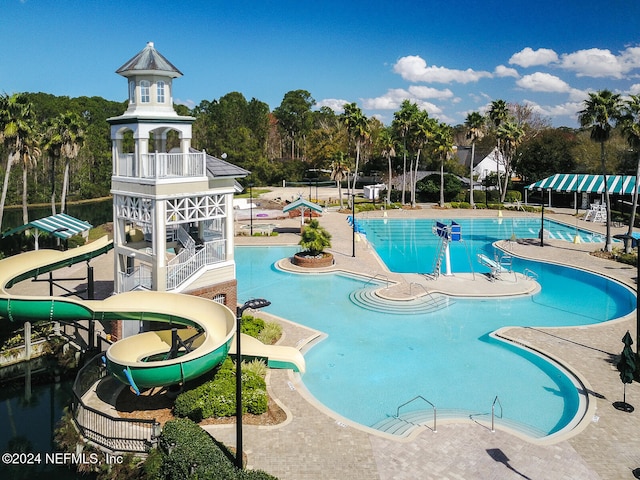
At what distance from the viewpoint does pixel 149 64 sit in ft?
67.9

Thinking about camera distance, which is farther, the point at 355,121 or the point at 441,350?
the point at 355,121

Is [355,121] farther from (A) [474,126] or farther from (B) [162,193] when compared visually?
(B) [162,193]

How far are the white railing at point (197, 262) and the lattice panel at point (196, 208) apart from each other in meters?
1.27

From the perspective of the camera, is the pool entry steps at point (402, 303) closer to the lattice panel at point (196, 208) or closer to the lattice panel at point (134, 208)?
the lattice panel at point (196, 208)

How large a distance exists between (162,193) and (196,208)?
168 cm

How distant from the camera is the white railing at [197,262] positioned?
67.4ft

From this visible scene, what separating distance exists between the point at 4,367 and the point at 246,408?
1130cm

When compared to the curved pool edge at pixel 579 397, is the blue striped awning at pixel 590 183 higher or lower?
higher

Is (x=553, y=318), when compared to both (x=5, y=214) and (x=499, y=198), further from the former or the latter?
(x=5, y=214)

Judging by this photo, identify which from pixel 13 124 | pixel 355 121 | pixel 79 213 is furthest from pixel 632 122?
pixel 79 213

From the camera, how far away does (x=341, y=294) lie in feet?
98.2

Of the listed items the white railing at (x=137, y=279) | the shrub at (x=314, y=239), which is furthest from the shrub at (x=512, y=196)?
the white railing at (x=137, y=279)

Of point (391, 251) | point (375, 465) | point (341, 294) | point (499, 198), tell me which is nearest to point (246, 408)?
point (375, 465)

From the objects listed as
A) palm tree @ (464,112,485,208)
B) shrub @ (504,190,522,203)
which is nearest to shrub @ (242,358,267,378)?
palm tree @ (464,112,485,208)
